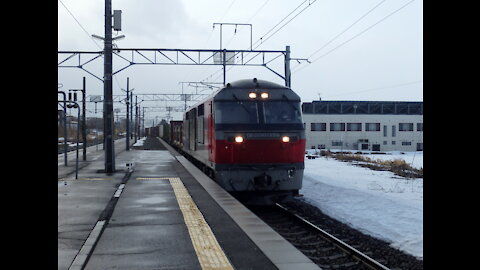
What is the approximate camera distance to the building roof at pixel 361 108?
56.5 m

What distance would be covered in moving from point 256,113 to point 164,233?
5621 mm

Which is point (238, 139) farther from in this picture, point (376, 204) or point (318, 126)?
point (318, 126)

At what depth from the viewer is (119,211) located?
10.2 meters

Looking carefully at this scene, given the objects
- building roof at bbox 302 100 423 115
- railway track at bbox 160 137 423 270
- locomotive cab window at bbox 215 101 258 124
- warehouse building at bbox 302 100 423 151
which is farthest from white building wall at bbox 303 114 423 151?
railway track at bbox 160 137 423 270

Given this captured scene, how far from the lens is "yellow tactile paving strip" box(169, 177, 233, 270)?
609cm

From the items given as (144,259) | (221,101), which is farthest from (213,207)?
(144,259)

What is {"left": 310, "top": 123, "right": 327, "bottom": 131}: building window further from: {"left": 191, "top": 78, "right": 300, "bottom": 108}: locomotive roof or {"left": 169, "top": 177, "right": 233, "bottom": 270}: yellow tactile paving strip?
{"left": 169, "top": 177, "right": 233, "bottom": 270}: yellow tactile paving strip

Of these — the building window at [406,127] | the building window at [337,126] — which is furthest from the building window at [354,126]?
the building window at [406,127]

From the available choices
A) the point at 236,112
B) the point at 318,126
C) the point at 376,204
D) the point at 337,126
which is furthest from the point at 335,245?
the point at 337,126

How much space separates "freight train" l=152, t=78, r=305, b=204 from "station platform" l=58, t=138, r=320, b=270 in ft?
2.87

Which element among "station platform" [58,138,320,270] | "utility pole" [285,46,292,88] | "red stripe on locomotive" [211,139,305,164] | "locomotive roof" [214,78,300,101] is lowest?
"station platform" [58,138,320,270]

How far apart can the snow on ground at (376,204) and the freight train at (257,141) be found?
181cm

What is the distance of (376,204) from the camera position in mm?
13516
